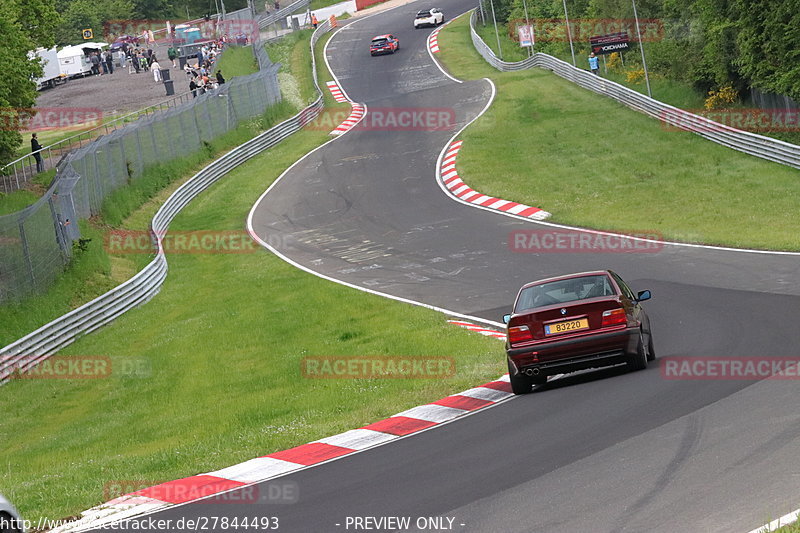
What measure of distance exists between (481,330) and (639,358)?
6.28 metres

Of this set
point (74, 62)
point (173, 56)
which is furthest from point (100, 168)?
point (74, 62)

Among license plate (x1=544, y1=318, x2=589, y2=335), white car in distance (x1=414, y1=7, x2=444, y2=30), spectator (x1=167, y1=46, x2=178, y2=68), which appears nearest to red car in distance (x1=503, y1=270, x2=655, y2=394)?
license plate (x1=544, y1=318, x2=589, y2=335)

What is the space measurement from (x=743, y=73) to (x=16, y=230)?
1137 inches

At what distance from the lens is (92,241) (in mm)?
30484

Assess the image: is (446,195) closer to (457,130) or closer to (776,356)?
(457,130)

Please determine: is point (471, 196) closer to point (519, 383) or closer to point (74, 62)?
point (519, 383)

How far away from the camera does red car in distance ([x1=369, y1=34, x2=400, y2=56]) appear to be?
236 ft

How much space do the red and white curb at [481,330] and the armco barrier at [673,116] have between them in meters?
19.4

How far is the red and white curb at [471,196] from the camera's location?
3256 centimetres

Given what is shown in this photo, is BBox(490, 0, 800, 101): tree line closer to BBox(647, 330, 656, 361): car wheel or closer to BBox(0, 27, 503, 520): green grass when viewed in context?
BBox(0, 27, 503, 520): green grass

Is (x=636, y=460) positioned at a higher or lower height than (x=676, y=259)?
higher

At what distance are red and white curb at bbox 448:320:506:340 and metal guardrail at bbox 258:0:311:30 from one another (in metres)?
61.6

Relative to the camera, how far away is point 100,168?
36250 millimetres

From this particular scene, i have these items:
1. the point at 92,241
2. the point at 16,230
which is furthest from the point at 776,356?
the point at 92,241
